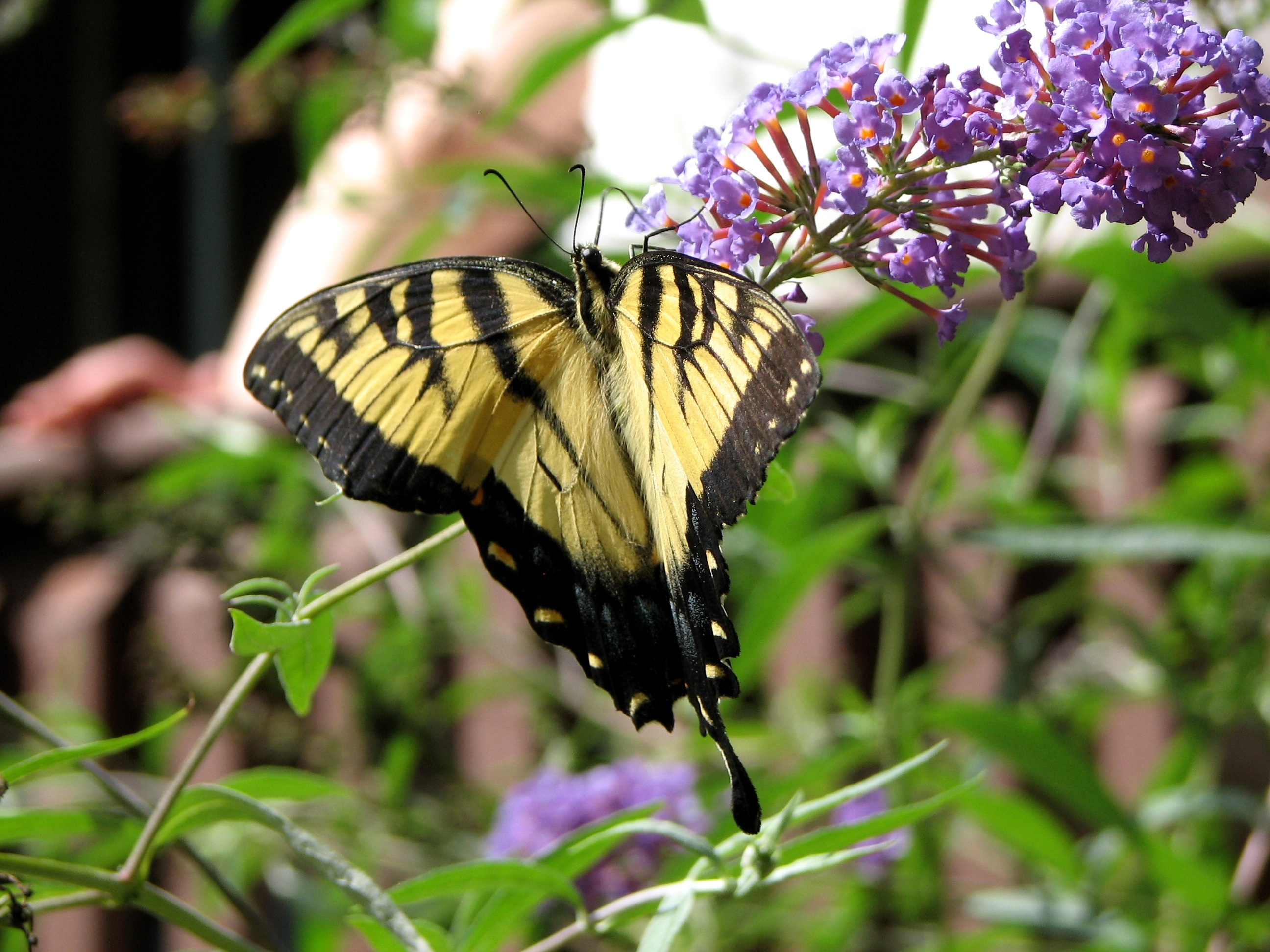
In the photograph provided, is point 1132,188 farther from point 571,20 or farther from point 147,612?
point 147,612

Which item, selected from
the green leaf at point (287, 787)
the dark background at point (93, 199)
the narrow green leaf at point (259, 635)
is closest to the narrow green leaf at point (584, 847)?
the green leaf at point (287, 787)

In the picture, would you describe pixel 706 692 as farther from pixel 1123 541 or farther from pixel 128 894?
pixel 1123 541

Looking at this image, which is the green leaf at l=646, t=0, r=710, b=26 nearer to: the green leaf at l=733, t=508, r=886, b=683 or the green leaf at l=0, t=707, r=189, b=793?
the green leaf at l=733, t=508, r=886, b=683

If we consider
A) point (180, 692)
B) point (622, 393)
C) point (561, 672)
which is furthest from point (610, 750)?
point (622, 393)

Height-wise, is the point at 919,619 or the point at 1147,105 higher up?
the point at 1147,105

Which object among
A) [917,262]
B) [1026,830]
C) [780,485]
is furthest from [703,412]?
[1026,830]

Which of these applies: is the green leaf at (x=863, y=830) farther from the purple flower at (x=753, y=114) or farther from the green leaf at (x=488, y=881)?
the purple flower at (x=753, y=114)
